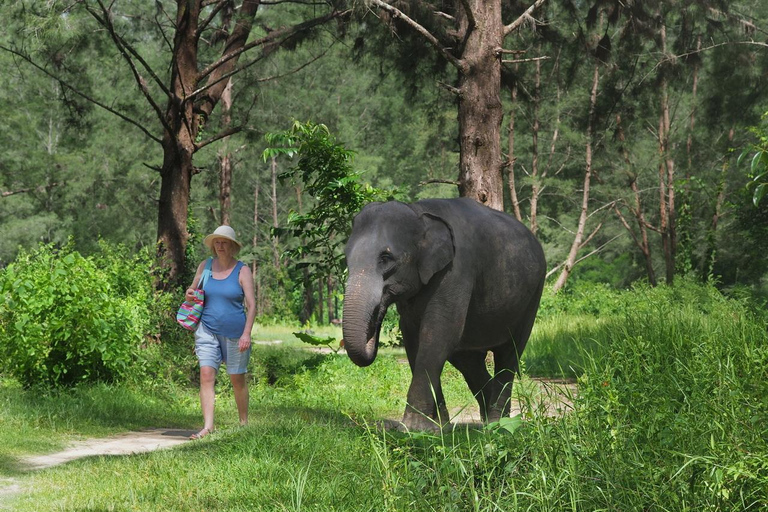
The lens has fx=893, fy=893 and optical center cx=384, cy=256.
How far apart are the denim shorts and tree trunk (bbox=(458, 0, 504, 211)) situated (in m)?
4.43

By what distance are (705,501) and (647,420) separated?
77 cm

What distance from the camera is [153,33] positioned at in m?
13.7

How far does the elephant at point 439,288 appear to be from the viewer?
568 centimetres

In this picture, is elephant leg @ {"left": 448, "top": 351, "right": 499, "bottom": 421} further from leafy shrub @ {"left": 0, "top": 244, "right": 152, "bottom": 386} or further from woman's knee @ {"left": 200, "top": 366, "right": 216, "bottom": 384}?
leafy shrub @ {"left": 0, "top": 244, "right": 152, "bottom": 386}

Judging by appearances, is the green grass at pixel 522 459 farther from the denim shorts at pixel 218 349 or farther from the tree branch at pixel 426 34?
the tree branch at pixel 426 34

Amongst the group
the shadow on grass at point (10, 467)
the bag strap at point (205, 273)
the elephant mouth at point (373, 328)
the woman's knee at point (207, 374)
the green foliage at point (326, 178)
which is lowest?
the shadow on grass at point (10, 467)

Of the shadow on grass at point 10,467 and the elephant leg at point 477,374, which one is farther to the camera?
the elephant leg at point 477,374

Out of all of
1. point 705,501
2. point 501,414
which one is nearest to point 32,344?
point 501,414

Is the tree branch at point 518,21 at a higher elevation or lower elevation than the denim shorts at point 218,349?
higher

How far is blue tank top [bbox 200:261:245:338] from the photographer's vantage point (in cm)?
710

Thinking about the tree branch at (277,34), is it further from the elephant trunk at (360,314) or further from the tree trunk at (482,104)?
the elephant trunk at (360,314)

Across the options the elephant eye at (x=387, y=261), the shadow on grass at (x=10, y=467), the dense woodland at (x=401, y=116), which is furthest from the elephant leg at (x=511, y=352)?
the shadow on grass at (x=10, y=467)

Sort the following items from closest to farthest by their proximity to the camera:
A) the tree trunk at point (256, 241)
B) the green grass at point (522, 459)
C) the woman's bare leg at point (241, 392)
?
the green grass at point (522, 459) → the woman's bare leg at point (241, 392) → the tree trunk at point (256, 241)

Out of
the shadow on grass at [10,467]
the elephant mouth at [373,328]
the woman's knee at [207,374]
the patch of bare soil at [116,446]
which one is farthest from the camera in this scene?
the woman's knee at [207,374]
